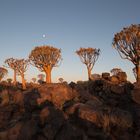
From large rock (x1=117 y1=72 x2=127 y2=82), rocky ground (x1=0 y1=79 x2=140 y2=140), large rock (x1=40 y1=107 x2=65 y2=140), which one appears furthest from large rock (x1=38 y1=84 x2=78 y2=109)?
large rock (x1=117 y1=72 x2=127 y2=82)

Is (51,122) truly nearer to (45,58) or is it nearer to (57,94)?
(57,94)

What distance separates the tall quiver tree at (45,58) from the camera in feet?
101

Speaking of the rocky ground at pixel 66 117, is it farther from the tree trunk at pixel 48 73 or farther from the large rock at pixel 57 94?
the tree trunk at pixel 48 73

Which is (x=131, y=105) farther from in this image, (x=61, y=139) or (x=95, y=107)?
(x=61, y=139)

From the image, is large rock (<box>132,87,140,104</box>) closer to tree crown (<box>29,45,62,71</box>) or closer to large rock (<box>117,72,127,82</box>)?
large rock (<box>117,72,127,82</box>)

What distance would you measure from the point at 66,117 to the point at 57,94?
9.16 ft

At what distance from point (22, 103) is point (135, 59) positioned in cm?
1359

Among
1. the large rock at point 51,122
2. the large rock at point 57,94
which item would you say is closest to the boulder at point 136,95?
the large rock at point 57,94

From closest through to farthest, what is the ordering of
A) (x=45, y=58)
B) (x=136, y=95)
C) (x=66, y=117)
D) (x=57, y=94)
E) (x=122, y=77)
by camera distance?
1. (x=66, y=117)
2. (x=57, y=94)
3. (x=136, y=95)
4. (x=122, y=77)
5. (x=45, y=58)

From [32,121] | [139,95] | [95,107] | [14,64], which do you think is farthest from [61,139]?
[14,64]

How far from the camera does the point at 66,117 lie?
9.93 meters

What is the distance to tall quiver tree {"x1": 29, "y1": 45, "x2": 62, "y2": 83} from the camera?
30.7m

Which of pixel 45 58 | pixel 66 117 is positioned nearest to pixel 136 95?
pixel 66 117

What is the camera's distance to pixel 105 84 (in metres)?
14.8
